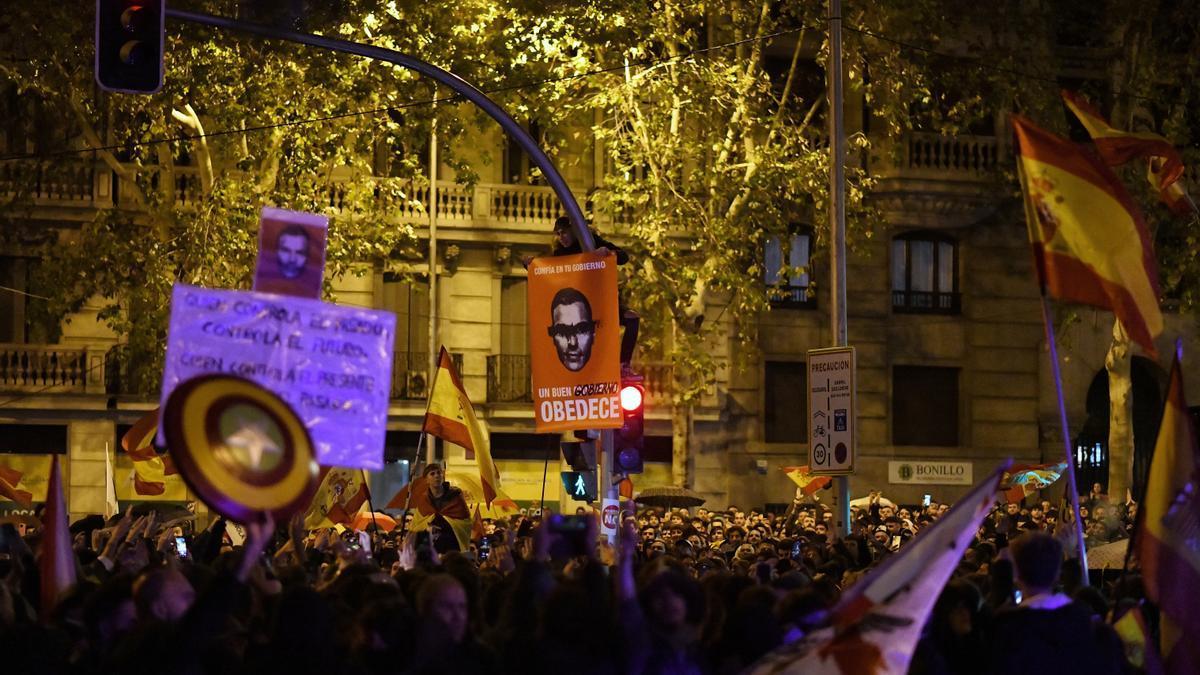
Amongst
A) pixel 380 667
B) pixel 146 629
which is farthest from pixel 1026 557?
pixel 146 629

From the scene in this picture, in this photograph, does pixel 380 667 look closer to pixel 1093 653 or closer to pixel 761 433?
pixel 1093 653

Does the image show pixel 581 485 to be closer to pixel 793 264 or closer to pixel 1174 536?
pixel 1174 536

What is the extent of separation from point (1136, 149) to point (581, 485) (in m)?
6.89

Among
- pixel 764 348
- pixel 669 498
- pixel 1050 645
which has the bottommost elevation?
pixel 669 498

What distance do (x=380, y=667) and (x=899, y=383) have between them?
29.5 meters

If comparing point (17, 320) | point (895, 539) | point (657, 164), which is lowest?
point (895, 539)

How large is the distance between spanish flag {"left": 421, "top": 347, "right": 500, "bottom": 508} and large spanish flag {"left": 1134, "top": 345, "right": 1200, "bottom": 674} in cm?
916

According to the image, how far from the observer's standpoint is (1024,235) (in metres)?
35.7

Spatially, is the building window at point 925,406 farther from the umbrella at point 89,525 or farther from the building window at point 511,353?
the umbrella at point 89,525

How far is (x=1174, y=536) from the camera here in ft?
25.1

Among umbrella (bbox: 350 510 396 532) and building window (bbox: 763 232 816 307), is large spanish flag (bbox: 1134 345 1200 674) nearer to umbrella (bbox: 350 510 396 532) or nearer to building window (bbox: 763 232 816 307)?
umbrella (bbox: 350 510 396 532)

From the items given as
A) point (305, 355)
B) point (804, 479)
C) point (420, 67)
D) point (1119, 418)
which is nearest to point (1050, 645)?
point (305, 355)

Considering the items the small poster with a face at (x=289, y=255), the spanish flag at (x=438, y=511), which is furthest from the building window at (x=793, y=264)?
the small poster with a face at (x=289, y=255)

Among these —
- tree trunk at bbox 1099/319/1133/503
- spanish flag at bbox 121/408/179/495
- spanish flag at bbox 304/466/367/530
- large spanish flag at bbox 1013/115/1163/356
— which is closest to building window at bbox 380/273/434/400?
spanish flag at bbox 121/408/179/495
